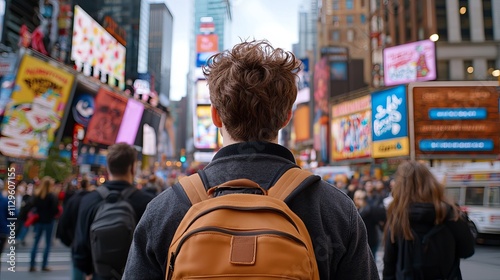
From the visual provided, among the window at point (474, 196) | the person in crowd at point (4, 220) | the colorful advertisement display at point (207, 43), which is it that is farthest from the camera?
the colorful advertisement display at point (207, 43)

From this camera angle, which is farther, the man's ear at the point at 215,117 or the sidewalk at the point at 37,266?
the sidewalk at the point at 37,266

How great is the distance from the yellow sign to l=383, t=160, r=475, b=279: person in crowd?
26.9m

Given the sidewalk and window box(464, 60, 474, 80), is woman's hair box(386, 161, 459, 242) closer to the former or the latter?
the sidewalk

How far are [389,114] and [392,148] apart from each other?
2.58 meters

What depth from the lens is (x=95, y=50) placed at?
48125 millimetres

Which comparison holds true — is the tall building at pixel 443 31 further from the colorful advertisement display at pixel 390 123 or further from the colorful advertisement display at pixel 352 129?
the colorful advertisement display at pixel 390 123

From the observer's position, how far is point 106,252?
3.54 meters

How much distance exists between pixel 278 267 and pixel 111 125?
47.7m

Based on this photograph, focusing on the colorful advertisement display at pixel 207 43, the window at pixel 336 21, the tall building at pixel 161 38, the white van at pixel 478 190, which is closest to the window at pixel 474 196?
the white van at pixel 478 190

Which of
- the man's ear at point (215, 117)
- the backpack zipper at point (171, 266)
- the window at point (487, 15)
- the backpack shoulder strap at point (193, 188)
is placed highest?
the window at point (487, 15)

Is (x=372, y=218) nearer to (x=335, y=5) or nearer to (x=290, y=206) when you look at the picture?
(x=290, y=206)

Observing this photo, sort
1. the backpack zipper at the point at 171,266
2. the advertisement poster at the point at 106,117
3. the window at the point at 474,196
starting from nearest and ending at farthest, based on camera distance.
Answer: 1. the backpack zipper at the point at 171,266
2. the window at the point at 474,196
3. the advertisement poster at the point at 106,117

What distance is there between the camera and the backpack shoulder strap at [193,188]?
1616 mm

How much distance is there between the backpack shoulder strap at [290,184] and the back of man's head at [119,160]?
296 centimetres
